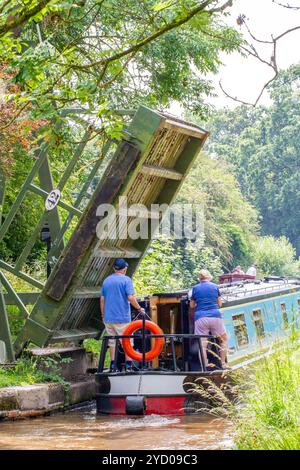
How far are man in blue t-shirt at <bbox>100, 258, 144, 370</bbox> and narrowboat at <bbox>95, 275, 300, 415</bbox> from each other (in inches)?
7.6

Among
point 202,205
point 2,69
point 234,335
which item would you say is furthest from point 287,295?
point 202,205

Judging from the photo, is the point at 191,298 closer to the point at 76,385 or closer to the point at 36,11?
the point at 76,385

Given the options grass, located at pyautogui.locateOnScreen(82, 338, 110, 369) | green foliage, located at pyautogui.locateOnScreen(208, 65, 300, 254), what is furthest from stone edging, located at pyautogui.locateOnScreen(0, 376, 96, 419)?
green foliage, located at pyautogui.locateOnScreen(208, 65, 300, 254)

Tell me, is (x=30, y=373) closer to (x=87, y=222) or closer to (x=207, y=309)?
(x=87, y=222)

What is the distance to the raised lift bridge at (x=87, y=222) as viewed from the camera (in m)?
13.5

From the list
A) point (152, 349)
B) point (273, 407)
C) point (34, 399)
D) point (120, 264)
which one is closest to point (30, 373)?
point (34, 399)

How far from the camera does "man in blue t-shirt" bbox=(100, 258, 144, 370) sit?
14258 mm

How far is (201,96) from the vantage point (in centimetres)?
2108

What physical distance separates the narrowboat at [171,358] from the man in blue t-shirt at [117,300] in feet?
0.63

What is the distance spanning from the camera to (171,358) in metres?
15.1

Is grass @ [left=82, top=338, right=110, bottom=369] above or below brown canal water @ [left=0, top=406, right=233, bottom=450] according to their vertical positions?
above

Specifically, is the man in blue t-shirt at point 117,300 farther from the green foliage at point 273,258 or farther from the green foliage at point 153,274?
the green foliage at point 273,258

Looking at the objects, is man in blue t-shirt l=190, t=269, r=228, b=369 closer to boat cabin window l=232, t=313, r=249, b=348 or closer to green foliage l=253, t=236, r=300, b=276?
boat cabin window l=232, t=313, r=249, b=348
